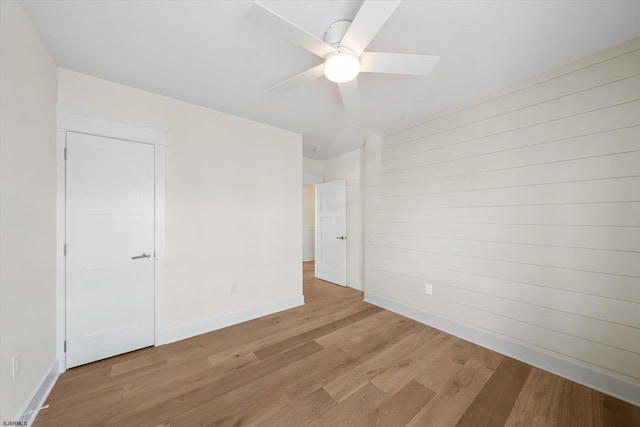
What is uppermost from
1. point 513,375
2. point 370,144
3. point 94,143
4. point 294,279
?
point 370,144

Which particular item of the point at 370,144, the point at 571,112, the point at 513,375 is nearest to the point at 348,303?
the point at 513,375

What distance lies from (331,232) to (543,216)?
10.7 ft

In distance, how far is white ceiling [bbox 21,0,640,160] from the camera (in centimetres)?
145

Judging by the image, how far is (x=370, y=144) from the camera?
377cm

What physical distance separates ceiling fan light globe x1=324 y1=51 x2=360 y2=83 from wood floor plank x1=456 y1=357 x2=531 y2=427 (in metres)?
2.44

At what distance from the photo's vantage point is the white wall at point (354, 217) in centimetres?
425

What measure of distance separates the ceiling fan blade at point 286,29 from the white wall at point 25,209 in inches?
57.9

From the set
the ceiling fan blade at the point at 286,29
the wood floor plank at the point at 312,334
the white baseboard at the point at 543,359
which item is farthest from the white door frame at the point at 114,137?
the white baseboard at the point at 543,359

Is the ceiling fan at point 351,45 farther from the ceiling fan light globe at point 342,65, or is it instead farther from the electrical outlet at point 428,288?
the electrical outlet at point 428,288

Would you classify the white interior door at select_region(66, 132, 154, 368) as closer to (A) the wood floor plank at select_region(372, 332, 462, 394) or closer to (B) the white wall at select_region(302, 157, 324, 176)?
(A) the wood floor plank at select_region(372, 332, 462, 394)

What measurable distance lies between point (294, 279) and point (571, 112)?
3.52 meters

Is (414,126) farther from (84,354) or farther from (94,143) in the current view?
(84,354)

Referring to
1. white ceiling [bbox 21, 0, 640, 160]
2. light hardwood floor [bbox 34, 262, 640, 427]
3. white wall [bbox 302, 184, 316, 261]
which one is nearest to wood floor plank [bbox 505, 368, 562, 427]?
light hardwood floor [bbox 34, 262, 640, 427]

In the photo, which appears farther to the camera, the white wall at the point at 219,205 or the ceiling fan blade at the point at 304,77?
the white wall at the point at 219,205
